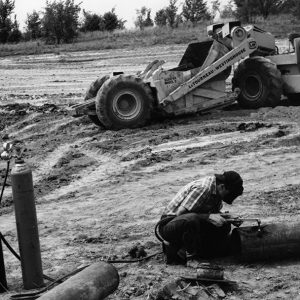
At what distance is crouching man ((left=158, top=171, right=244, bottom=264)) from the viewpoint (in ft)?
22.3

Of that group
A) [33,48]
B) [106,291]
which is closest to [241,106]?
[106,291]

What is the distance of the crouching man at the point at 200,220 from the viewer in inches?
267

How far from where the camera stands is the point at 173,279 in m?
6.36

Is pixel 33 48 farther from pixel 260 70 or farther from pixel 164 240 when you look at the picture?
pixel 164 240

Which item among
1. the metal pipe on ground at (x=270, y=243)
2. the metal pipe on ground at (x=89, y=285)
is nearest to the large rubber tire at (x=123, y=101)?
the metal pipe on ground at (x=270, y=243)

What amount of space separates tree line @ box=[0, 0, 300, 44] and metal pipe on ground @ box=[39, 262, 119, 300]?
3981 centimetres

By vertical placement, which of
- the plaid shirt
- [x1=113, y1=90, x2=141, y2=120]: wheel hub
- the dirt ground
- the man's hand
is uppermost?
[x1=113, y1=90, x2=141, y2=120]: wheel hub

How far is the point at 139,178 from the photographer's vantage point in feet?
35.9

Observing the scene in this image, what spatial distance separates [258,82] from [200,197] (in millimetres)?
8927

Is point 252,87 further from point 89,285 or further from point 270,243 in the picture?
point 89,285

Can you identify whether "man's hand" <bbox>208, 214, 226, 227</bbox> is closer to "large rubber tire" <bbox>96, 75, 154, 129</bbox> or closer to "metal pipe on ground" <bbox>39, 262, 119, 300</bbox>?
"metal pipe on ground" <bbox>39, 262, 119, 300</bbox>

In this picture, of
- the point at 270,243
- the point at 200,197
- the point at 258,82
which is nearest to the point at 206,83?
the point at 258,82

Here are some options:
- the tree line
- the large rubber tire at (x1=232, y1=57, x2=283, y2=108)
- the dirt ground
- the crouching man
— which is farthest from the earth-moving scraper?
the tree line

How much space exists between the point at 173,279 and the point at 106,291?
733 mm
